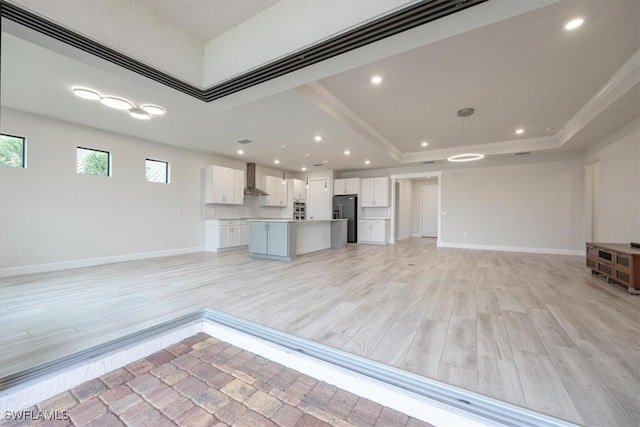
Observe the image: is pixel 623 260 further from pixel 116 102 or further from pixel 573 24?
pixel 116 102

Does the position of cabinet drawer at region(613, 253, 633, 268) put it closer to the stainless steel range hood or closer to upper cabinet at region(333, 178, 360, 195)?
upper cabinet at region(333, 178, 360, 195)

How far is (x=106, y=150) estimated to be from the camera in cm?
523

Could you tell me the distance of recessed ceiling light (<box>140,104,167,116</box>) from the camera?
12.9 feet

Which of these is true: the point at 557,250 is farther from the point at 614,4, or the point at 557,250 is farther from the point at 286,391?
the point at 286,391

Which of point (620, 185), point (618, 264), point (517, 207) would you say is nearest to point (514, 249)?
point (517, 207)

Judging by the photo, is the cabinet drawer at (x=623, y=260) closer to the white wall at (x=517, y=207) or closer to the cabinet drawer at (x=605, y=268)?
the cabinet drawer at (x=605, y=268)

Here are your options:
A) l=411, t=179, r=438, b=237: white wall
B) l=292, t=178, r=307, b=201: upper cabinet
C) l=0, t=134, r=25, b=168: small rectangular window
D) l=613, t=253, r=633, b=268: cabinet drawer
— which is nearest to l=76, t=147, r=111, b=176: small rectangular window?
l=0, t=134, r=25, b=168: small rectangular window

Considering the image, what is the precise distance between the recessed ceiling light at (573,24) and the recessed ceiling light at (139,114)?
543 centimetres

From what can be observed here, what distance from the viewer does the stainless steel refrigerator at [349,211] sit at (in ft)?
30.4

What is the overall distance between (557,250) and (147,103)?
965 centimetres

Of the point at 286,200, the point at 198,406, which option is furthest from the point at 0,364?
the point at 286,200

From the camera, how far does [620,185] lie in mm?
4613

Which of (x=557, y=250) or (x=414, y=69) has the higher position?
(x=414, y=69)

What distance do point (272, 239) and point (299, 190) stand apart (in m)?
4.33
